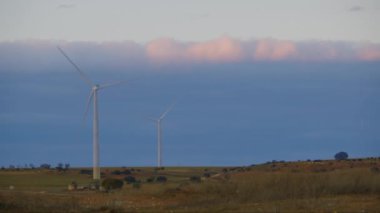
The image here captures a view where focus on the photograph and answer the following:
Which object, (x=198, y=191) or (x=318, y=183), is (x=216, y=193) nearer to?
(x=198, y=191)

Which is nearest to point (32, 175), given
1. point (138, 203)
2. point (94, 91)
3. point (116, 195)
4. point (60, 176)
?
point (60, 176)

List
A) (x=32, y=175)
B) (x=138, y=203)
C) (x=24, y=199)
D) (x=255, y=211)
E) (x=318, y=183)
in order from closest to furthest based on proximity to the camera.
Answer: (x=255, y=211)
(x=24, y=199)
(x=138, y=203)
(x=318, y=183)
(x=32, y=175)

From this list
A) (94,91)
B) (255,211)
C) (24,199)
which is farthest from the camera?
(94,91)

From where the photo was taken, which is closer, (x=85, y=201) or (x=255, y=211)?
(x=255, y=211)

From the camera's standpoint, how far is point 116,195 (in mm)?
63844

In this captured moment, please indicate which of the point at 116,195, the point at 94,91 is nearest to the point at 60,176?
the point at 94,91

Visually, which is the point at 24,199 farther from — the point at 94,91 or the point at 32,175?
the point at 32,175

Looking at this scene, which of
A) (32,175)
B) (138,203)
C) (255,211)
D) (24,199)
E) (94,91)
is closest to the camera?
(255,211)

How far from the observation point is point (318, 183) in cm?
6047

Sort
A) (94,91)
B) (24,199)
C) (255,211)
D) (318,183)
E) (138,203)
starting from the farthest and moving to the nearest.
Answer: (94,91) → (318,183) → (138,203) → (24,199) → (255,211)

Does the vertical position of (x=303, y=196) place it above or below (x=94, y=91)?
Answer: below

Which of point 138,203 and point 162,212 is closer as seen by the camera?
point 162,212

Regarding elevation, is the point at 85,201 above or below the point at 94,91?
below

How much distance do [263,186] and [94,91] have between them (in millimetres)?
27530
